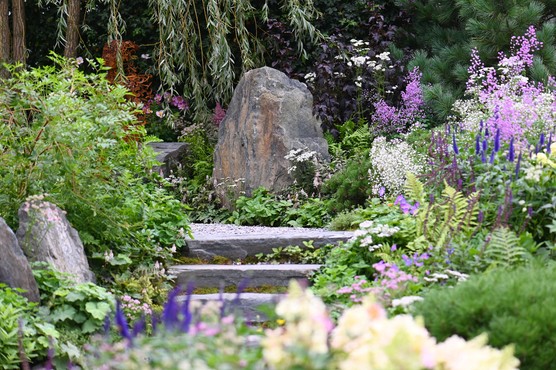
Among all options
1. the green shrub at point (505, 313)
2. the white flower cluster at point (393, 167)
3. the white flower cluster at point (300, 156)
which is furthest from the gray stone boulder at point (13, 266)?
the white flower cluster at point (300, 156)

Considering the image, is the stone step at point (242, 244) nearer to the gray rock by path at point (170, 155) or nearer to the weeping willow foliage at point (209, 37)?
the gray rock by path at point (170, 155)

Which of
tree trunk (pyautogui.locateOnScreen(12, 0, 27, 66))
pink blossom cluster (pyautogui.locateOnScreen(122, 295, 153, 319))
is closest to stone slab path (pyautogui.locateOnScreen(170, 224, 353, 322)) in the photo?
pink blossom cluster (pyautogui.locateOnScreen(122, 295, 153, 319))

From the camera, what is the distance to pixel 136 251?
600 cm

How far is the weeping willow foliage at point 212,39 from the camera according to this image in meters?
9.45

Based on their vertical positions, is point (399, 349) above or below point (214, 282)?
above

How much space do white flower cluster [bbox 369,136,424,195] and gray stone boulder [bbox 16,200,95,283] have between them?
2974mm

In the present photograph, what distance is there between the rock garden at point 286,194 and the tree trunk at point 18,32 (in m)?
0.05

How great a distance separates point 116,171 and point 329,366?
14.3 feet

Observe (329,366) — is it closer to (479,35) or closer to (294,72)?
(479,35)

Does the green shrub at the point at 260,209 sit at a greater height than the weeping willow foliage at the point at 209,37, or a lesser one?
lesser

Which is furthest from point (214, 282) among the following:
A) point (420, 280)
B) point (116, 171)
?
point (420, 280)

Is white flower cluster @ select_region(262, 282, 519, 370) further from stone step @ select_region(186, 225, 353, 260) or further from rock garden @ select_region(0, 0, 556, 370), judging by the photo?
stone step @ select_region(186, 225, 353, 260)

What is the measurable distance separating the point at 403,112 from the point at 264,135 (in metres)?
1.68

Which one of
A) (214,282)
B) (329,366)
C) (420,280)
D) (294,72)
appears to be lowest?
(214,282)
